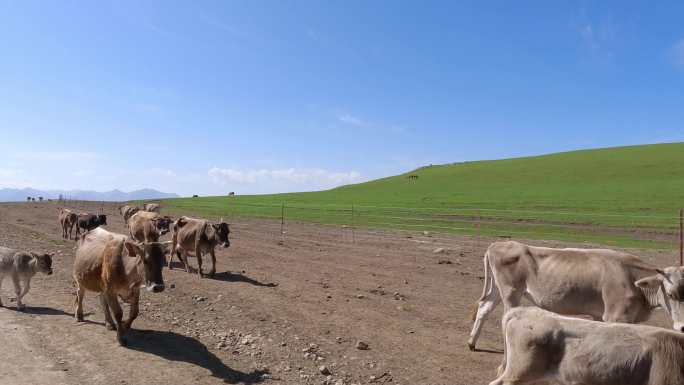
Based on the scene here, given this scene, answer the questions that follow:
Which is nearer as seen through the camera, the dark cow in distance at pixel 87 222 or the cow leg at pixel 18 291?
the cow leg at pixel 18 291

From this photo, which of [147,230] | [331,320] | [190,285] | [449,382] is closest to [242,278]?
[190,285]

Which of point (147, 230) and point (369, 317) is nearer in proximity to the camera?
point (369, 317)

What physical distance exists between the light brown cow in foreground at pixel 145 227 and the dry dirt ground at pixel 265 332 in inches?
54.9

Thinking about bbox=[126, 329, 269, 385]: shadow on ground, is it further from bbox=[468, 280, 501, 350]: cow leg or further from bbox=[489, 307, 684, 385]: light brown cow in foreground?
bbox=[468, 280, 501, 350]: cow leg

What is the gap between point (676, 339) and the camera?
15.4ft

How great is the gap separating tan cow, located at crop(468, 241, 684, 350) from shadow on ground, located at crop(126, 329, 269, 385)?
13.1 feet

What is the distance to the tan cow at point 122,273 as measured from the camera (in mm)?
7898

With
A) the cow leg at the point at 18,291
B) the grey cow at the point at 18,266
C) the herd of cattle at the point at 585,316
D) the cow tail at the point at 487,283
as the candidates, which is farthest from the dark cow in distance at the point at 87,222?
the herd of cattle at the point at 585,316

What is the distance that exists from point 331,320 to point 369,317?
0.88m

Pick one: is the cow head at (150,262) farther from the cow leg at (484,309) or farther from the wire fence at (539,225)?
the wire fence at (539,225)

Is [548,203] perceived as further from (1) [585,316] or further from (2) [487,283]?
(1) [585,316]

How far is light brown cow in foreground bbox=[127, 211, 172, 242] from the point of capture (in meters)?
13.6

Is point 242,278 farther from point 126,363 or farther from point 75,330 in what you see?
point 126,363

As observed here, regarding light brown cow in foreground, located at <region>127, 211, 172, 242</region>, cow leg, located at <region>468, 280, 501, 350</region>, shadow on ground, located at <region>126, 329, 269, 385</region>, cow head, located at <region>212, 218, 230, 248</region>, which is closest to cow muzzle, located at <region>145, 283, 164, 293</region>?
shadow on ground, located at <region>126, 329, 269, 385</region>
